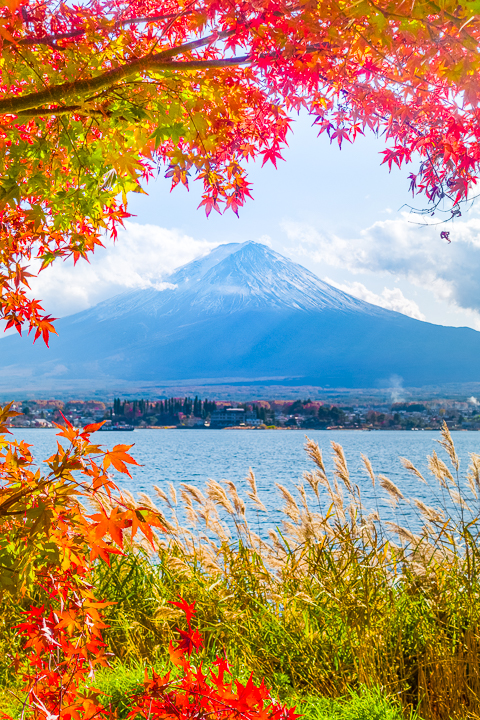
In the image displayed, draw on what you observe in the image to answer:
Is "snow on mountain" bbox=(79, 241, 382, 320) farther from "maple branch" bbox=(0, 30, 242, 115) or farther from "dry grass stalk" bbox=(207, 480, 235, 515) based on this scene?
"maple branch" bbox=(0, 30, 242, 115)

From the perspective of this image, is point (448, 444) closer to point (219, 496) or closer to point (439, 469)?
point (439, 469)

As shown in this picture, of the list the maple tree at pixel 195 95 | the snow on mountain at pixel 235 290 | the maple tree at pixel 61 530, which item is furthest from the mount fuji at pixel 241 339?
the maple tree at pixel 61 530

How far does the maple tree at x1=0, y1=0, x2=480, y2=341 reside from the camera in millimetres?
1781

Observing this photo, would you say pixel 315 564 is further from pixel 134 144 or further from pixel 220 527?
pixel 134 144

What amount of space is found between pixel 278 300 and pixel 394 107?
611 ft

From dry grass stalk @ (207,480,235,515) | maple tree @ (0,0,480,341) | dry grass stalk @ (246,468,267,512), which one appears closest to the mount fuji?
dry grass stalk @ (246,468,267,512)

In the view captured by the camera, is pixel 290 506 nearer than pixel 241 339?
Yes

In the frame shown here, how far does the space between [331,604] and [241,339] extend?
560 feet

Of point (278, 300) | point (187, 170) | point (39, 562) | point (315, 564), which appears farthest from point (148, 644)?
Result: point (278, 300)

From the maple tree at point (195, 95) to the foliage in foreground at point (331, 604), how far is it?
184 centimetres

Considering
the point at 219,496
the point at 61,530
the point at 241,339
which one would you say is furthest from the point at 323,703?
the point at 241,339

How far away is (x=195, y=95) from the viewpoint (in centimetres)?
200

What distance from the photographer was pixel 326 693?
2.55 meters

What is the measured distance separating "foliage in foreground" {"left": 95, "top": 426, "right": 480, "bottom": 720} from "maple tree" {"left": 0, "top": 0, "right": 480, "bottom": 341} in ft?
6.03
